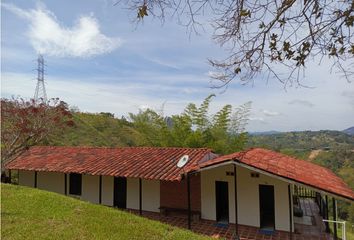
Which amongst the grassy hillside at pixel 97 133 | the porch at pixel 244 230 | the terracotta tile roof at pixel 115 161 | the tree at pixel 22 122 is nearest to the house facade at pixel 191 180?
the terracotta tile roof at pixel 115 161

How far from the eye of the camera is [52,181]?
16.3m

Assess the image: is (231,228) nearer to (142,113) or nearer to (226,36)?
(226,36)

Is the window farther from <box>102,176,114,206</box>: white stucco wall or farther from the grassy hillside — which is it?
the grassy hillside

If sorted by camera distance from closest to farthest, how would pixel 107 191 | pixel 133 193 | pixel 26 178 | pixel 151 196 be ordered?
pixel 151 196 → pixel 133 193 → pixel 107 191 → pixel 26 178

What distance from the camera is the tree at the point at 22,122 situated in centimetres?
1023

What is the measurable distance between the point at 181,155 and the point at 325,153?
58586mm

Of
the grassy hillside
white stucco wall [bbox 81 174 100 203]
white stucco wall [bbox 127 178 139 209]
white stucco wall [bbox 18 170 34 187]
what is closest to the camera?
white stucco wall [bbox 127 178 139 209]

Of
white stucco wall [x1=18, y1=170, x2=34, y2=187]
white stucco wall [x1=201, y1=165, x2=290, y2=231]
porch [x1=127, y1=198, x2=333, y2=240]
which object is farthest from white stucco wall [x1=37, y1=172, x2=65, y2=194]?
white stucco wall [x1=201, y1=165, x2=290, y2=231]

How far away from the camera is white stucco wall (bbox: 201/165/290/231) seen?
36.7 feet

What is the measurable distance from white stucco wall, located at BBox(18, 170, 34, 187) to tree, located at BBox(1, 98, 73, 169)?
622cm

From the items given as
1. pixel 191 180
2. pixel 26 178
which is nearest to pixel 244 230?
pixel 191 180

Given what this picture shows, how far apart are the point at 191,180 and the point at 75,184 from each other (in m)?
6.27

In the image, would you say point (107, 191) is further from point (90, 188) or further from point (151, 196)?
point (151, 196)

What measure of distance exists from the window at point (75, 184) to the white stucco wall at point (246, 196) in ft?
21.5
